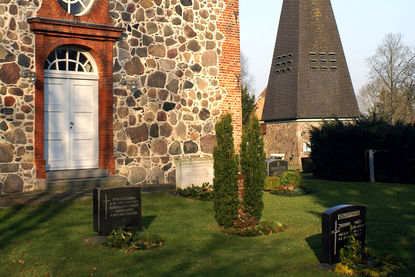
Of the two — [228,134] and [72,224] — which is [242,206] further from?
[72,224]

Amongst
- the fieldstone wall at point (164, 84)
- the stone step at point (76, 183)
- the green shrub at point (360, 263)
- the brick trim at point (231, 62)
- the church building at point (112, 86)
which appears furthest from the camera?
the brick trim at point (231, 62)

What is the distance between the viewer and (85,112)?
39.7 ft

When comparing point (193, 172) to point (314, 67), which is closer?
point (193, 172)

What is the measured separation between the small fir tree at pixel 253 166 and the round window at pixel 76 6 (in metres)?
6.24

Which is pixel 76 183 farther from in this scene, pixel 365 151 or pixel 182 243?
pixel 365 151

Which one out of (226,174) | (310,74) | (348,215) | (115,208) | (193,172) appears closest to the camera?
(348,215)

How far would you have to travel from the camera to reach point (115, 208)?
305 inches

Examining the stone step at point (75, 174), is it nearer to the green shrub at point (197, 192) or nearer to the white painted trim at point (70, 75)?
the green shrub at point (197, 192)

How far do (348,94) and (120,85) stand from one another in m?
25.0

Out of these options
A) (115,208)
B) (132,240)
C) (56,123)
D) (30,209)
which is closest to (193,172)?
(56,123)

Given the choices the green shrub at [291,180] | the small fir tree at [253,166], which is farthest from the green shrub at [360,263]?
the green shrub at [291,180]

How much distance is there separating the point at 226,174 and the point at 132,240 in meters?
2.15

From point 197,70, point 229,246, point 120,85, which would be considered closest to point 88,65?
point 120,85

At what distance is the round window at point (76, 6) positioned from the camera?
11773 mm
